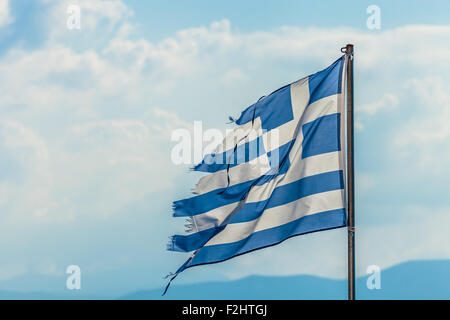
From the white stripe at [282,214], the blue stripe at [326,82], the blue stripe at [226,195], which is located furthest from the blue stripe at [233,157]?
the blue stripe at [326,82]

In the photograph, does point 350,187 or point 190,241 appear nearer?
point 350,187

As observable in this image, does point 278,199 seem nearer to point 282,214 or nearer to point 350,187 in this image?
point 282,214

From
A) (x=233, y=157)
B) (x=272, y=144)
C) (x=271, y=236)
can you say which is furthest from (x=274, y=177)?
(x=271, y=236)

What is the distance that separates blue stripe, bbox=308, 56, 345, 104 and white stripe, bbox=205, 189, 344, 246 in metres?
1.73

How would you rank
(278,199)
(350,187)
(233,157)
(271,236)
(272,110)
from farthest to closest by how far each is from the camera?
(233,157) → (272,110) → (278,199) → (271,236) → (350,187)

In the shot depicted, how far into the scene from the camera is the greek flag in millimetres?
13578

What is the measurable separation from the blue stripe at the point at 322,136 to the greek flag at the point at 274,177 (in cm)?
A: 2

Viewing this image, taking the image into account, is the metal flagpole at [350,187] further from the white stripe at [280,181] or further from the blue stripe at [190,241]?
the blue stripe at [190,241]

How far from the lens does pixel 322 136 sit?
1376 centimetres

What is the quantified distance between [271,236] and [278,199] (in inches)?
25.5

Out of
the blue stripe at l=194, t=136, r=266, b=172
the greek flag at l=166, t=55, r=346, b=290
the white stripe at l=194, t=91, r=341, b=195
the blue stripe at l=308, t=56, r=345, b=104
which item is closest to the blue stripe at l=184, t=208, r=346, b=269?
the greek flag at l=166, t=55, r=346, b=290

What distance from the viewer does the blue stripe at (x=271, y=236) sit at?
43.8 ft

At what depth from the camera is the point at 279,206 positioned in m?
13.8
